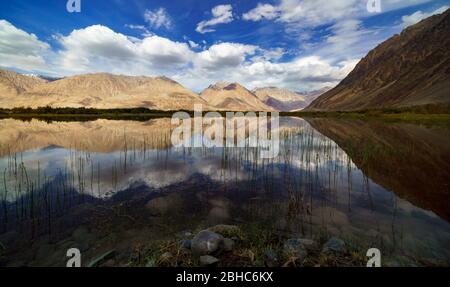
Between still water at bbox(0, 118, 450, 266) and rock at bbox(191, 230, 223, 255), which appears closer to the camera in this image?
rock at bbox(191, 230, 223, 255)

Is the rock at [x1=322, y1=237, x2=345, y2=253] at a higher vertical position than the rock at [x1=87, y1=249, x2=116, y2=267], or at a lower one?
higher

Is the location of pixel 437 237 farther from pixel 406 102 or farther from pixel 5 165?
pixel 406 102

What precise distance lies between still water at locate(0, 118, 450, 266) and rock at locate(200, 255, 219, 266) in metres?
2.34

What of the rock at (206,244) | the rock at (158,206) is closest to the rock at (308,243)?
the rock at (206,244)

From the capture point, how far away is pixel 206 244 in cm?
677

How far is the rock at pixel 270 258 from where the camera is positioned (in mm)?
6312

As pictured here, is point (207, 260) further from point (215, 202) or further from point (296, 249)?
point (215, 202)

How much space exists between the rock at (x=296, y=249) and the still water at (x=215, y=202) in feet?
4.76

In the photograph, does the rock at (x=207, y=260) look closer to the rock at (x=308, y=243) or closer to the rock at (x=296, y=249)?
the rock at (x=296, y=249)

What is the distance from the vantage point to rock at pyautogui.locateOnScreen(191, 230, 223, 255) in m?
6.68

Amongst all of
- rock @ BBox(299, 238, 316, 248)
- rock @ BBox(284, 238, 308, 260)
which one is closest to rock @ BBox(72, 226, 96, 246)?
rock @ BBox(284, 238, 308, 260)

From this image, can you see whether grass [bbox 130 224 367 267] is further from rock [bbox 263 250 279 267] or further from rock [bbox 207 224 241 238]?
rock [bbox 207 224 241 238]
